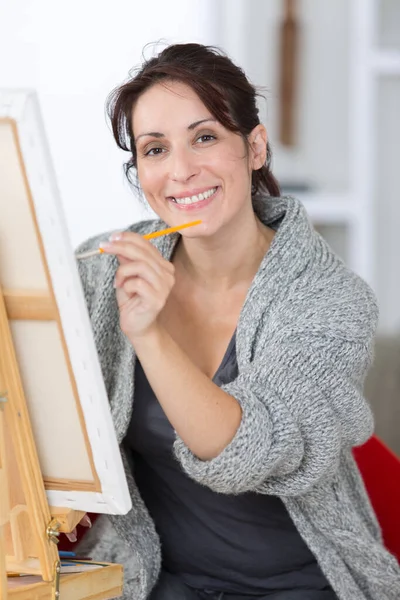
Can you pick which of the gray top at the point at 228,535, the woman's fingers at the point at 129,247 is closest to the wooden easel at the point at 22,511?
the woman's fingers at the point at 129,247

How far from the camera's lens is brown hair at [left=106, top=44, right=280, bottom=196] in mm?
1387

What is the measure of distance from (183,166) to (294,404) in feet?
1.26

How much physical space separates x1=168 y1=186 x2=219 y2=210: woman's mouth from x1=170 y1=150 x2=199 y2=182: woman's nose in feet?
0.10

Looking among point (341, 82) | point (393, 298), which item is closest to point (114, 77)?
point (341, 82)

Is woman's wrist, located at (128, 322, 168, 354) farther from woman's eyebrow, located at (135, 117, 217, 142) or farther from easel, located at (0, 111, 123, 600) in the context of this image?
woman's eyebrow, located at (135, 117, 217, 142)

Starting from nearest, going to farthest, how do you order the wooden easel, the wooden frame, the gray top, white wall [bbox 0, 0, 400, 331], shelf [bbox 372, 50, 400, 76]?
1. the wooden frame
2. the wooden easel
3. the gray top
4. white wall [bbox 0, 0, 400, 331]
5. shelf [bbox 372, 50, 400, 76]

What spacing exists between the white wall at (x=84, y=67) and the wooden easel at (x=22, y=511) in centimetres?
191

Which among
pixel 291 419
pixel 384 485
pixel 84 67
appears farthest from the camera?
pixel 84 67

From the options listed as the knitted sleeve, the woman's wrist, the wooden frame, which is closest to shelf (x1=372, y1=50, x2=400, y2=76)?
the knitted sleeve

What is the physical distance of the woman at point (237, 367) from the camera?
51.0 inches

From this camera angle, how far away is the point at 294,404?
127 cm

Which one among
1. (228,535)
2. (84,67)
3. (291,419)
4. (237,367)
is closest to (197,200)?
(237,367)

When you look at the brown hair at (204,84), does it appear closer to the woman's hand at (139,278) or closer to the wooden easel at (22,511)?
the woman's hand at (139,278)

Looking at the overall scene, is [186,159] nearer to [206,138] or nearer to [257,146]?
[206,138]
